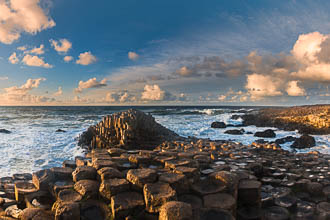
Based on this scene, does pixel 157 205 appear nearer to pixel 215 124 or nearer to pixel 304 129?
pixel 304 129

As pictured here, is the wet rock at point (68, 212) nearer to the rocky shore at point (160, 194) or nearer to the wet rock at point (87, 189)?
the rocky shore at point (160, 194)

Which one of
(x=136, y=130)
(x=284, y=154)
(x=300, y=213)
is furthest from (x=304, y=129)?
(x=300, y=213)

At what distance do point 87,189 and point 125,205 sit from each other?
25.4 inches

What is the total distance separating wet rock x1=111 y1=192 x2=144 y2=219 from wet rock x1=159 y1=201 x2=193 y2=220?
41cm

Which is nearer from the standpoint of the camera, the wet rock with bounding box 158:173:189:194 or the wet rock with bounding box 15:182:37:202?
the wet rock with bounding box 158:173:189:194

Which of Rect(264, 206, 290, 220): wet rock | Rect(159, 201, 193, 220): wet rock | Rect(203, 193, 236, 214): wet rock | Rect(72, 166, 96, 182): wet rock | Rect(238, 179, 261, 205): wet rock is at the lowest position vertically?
Rect(264, 206, 290, 220): wet rock

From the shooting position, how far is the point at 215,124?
19.0 metres

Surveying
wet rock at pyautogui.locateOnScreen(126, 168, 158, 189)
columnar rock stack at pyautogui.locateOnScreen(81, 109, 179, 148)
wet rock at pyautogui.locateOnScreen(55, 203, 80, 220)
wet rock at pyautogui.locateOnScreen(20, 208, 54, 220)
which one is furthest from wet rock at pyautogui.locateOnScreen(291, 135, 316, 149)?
wet rock at pyautogui.locateOnScreen(20, 208, 54, 220)

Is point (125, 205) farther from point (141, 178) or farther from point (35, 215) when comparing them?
point (35, 215)

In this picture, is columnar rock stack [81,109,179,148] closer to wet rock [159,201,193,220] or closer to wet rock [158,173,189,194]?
wet rock [158,173,189,194]

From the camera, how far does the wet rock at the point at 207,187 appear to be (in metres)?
2.79

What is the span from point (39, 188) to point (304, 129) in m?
15.6

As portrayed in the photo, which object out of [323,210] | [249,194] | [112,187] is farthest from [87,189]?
[323,210]

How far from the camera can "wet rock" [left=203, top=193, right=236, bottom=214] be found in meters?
2.50
